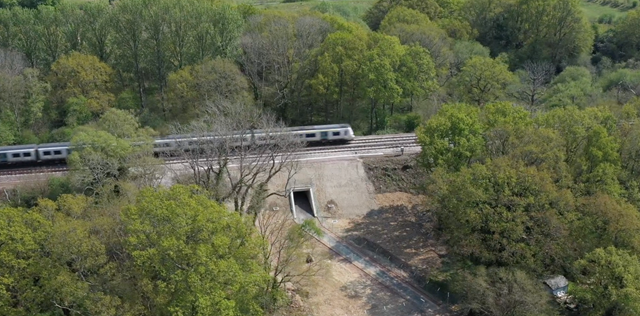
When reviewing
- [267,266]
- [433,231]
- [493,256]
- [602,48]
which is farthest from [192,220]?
[602,48]

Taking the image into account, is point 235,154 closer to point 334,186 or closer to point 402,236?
point 334,186

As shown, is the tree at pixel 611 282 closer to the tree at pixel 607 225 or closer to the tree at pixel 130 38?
the tree at pixel 607 225

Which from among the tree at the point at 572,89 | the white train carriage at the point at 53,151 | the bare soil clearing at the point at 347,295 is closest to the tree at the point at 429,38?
the tree at the point at 572,89

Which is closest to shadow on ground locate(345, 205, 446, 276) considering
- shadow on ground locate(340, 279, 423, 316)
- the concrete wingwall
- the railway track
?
the concrete wingwall

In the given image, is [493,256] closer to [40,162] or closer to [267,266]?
[267,266]

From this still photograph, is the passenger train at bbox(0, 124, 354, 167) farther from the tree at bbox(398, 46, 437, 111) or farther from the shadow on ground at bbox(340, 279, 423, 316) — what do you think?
the shadow on ground at bbox(340, 279, 423, 316)
